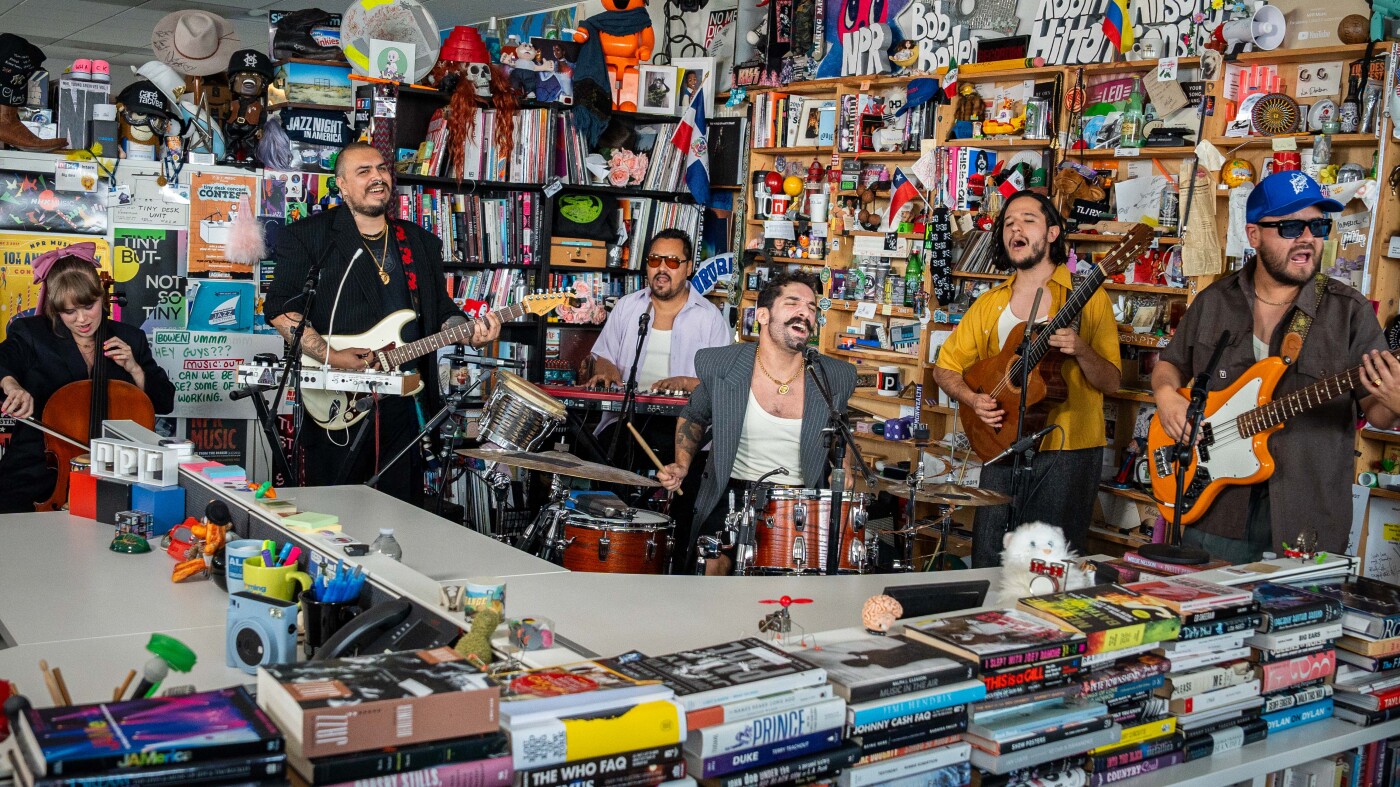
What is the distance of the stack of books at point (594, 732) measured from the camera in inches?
58.9

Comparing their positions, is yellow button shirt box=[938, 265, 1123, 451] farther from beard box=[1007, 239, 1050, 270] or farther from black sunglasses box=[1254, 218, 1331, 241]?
black sunglasses box=[1254, 218, 1331, 241]

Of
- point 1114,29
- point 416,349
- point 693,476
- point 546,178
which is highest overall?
point 1114,29

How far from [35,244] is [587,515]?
3.29m

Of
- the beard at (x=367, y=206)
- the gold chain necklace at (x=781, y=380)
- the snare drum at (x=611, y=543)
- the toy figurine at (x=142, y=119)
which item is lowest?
the snare drum at (x=611, y=543)

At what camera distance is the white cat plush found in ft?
7.84

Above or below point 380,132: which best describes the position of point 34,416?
below

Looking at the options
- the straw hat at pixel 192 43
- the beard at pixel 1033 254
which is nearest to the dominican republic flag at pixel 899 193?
the beard at pixel 1033 254

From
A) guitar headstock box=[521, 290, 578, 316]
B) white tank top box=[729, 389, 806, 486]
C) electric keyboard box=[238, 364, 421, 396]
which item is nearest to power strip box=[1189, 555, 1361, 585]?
white tank top box=[729, 389, 806, 486]

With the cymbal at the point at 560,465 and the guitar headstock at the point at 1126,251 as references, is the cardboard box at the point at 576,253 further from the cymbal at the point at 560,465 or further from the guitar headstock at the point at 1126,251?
the guitar headstock at the point at 1126,251

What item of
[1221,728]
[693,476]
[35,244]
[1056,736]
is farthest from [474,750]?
[35,244]

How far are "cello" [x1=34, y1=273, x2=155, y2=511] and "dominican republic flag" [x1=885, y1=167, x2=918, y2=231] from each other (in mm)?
3546

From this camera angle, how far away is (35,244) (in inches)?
224

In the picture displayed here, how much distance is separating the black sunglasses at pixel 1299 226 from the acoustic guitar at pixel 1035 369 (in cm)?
77

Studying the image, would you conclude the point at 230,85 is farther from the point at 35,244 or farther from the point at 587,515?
the point at 587,515
